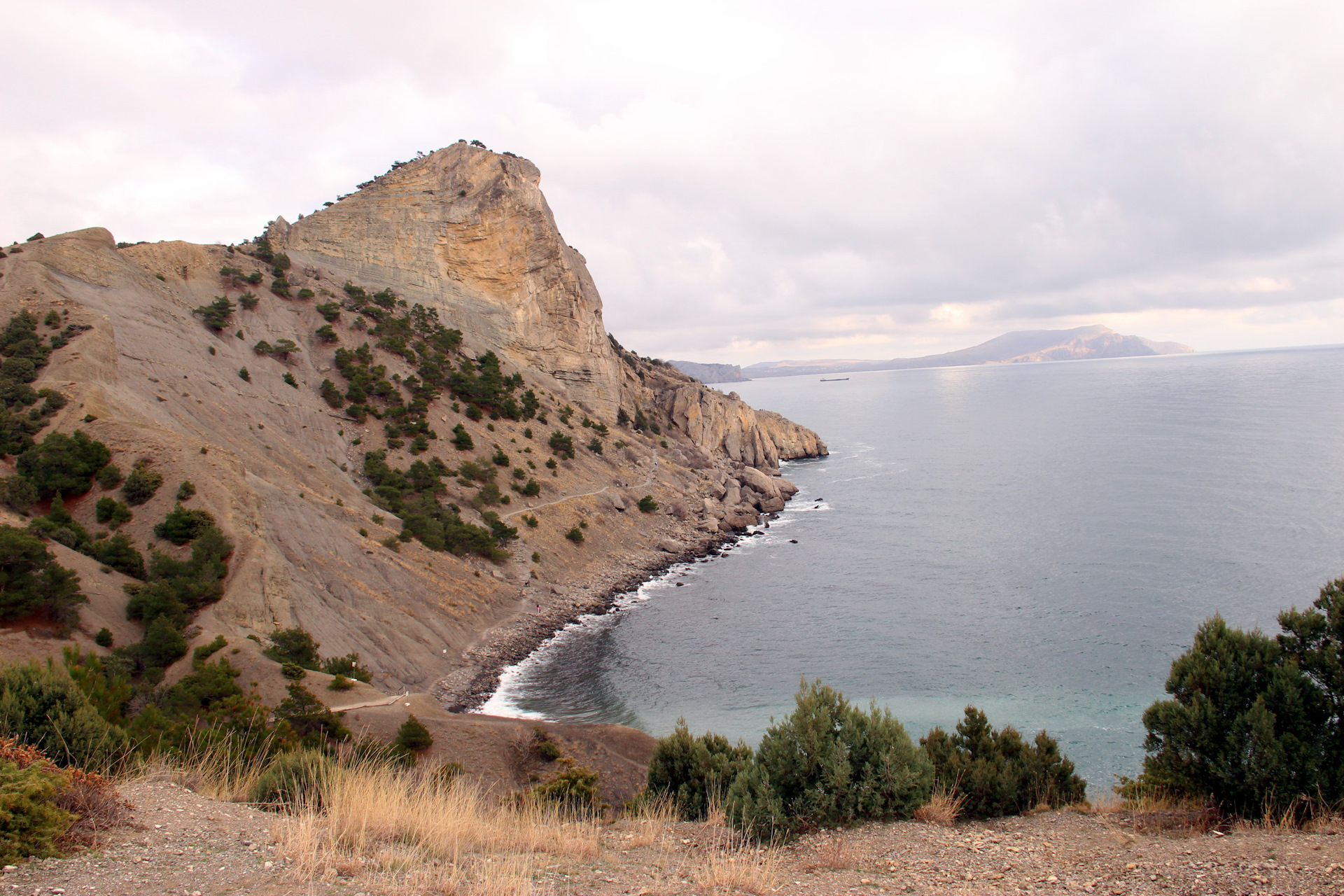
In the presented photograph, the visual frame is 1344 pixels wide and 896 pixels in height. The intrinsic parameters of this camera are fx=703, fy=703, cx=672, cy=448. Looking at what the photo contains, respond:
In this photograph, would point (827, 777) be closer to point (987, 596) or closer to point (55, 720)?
point (55, 720)

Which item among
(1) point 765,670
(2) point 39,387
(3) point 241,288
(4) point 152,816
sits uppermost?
(3) point 241,288

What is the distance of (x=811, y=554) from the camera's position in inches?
Answer: 1801

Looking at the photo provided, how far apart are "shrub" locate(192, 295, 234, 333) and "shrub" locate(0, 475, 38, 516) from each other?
24.1 meters

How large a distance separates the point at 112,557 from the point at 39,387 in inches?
399

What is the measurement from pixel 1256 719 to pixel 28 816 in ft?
39.8

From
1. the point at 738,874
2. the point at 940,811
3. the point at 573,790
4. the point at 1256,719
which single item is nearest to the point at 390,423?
the point at 573,790

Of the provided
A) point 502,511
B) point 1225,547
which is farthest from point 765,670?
point 1225,547

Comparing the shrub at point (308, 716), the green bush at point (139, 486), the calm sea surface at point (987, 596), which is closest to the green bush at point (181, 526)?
the green bush at point (139, 486)

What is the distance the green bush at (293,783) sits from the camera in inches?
306

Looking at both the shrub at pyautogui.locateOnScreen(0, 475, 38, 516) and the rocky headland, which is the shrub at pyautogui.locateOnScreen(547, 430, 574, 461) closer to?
the rocky headland

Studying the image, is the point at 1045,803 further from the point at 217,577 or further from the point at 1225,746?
the point at 217,577

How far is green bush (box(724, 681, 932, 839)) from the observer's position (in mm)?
8531

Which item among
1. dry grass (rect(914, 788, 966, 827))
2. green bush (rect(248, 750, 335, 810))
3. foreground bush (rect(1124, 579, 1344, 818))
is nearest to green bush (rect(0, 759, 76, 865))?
green bush (rect(248, 750, 335, 810))

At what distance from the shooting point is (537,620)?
114 feet
